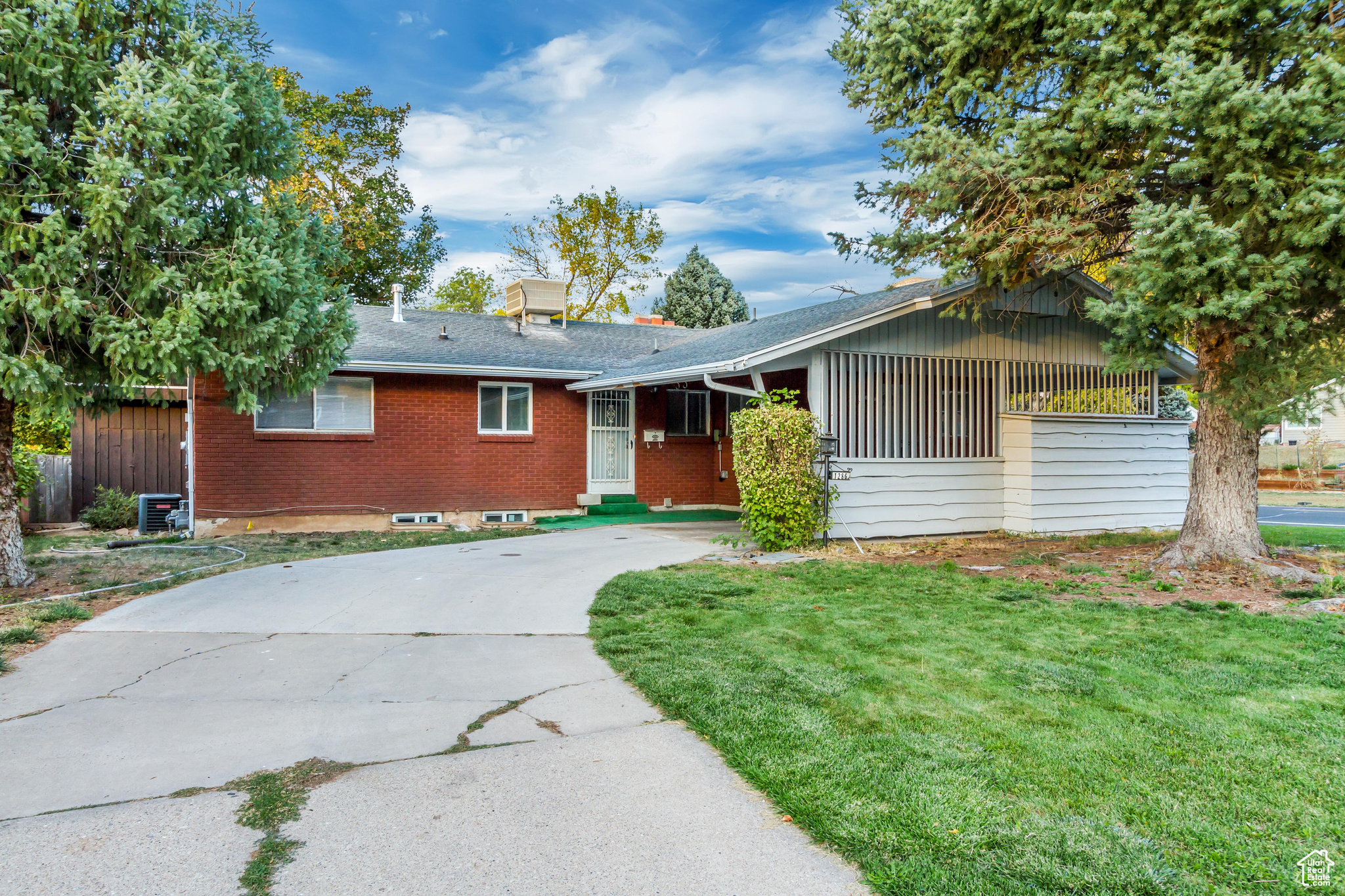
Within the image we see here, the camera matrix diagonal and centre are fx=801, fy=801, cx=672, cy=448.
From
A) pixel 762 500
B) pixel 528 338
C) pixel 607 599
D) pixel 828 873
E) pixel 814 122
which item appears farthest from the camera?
pixel 528 338

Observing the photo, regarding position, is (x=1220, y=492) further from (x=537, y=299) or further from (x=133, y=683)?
(x=537, y=299)

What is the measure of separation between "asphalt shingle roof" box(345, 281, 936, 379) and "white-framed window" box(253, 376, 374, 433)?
0.65 meters

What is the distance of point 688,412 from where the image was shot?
1571 cm

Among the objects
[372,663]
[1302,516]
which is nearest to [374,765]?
[372,663]

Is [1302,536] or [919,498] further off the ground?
[919,498]

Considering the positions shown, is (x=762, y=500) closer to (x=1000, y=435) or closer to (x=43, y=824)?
(x=1000, y=435)

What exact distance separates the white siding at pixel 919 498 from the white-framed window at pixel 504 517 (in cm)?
581

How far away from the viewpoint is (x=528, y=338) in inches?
634

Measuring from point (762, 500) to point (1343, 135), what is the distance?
6.36 metres

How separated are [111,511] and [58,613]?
8.13 m

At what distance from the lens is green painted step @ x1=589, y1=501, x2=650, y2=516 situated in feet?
47.7

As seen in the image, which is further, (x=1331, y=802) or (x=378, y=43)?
(x=378, y=43)

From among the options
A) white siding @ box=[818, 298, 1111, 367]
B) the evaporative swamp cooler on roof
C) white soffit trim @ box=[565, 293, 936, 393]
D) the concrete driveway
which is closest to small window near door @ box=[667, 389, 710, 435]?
white soffit trim @ box=[565, 293, 936, 393]

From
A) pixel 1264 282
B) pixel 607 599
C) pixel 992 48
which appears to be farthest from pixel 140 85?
pixel 1264 282
